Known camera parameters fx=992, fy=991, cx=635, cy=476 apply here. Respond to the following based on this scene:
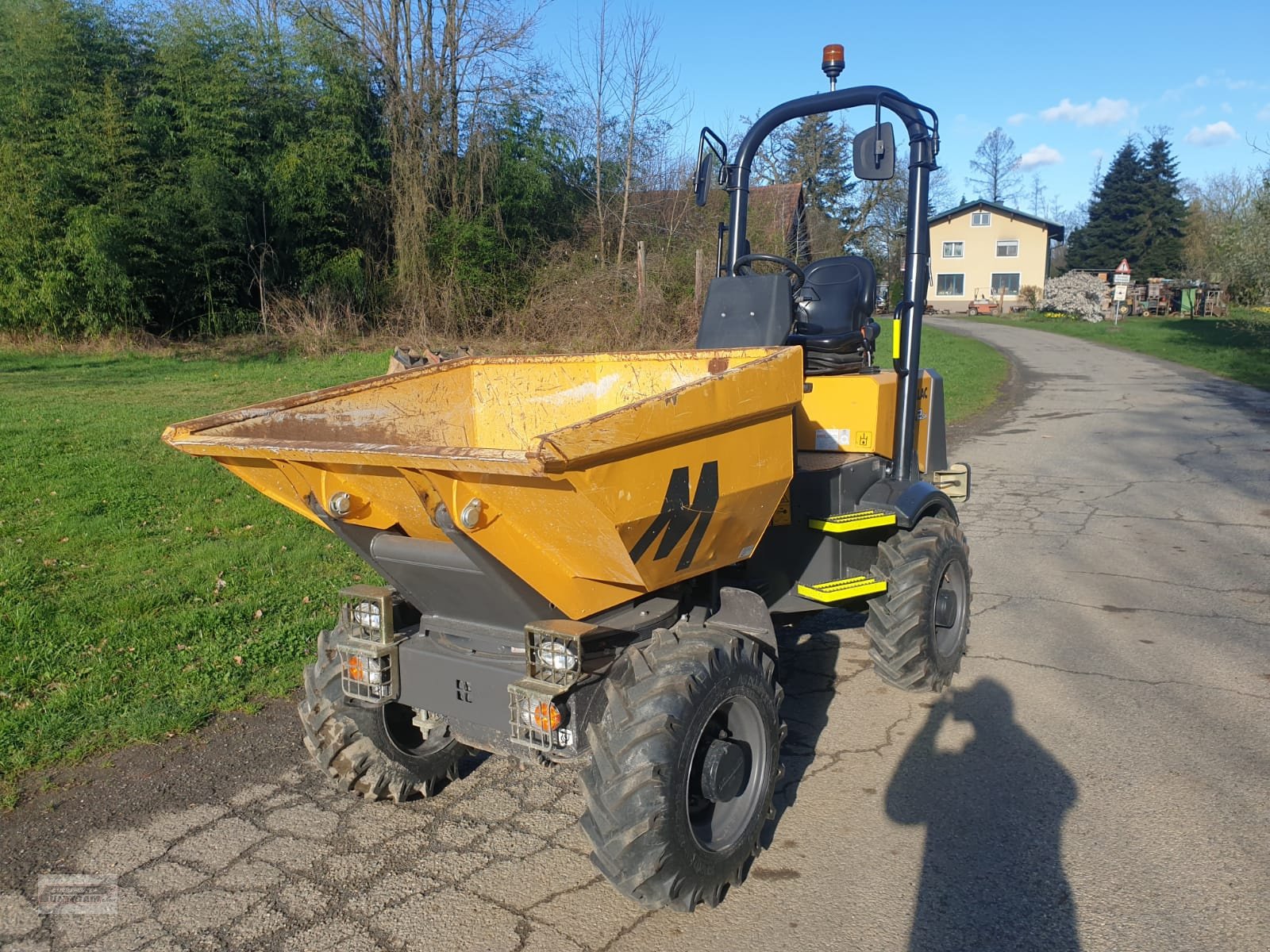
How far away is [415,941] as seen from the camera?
295 centimetres

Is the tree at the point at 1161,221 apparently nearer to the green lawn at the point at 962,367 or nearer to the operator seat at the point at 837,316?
the green lawn at the point at 962,367

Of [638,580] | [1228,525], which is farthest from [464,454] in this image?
[1228,525]

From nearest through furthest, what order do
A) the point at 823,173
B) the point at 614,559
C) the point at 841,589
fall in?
the point at 614,559 < the point at 841,589 < the point at 823,173

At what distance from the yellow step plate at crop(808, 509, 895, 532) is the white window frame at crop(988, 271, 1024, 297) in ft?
203

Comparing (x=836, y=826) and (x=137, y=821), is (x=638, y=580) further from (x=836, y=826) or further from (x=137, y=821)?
(x=137, y=821)

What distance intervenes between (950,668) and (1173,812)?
1299mm

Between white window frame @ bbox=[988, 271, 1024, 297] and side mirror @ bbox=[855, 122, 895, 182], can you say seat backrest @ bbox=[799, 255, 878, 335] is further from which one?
white window frame @ bbox=[988, 271, 1024, 297]

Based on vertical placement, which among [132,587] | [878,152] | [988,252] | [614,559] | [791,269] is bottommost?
[132,587]

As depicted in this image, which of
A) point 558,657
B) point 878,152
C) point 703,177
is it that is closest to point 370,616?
point 558,657

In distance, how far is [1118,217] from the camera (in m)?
62.4

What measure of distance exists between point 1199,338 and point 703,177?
3052 cm

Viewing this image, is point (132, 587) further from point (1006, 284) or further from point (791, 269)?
point (1006, 284)

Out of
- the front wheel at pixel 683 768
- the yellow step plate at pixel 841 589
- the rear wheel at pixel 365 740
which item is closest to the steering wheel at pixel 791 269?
the yellow step plate at pixel 841 589

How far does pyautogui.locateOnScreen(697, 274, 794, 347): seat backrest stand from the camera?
4.27 m
